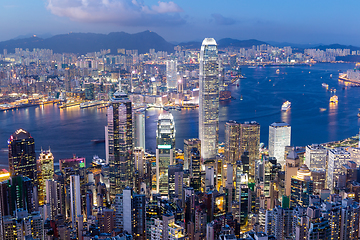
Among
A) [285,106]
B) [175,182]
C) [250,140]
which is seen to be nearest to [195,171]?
[175,182]

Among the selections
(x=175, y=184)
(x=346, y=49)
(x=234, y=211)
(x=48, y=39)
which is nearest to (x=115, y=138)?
(x=175, y=184)

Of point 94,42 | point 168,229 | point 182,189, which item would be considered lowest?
point 182,189

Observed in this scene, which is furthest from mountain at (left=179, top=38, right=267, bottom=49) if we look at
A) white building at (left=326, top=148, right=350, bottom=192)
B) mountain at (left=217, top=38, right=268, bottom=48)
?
white building at (left=326, top=148, right=350, bottom=192)

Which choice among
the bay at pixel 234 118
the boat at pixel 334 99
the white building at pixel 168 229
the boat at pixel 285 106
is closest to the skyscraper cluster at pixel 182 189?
the white building at pixel 168 229

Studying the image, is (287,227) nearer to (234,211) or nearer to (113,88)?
(234,211)

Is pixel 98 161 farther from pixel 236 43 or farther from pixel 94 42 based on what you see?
pixel 236 43

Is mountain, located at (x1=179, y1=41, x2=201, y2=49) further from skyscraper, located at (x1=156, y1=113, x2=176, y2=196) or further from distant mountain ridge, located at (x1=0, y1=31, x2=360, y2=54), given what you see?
skyscraper, located at (x1=156, y1=113, x2=176, y2=196)
